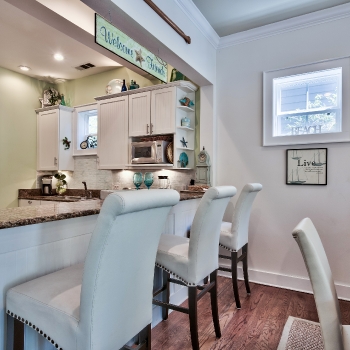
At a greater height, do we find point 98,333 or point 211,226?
point 211,226

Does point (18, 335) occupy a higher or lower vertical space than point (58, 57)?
lower

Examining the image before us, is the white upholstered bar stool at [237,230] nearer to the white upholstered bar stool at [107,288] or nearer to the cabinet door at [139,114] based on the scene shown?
the white upholstered bar stool at [107,288]

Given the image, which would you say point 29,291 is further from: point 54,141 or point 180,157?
point 54,141

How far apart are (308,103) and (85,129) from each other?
3.43 meters

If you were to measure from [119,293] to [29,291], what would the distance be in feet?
1.28

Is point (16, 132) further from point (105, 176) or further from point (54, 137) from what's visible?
point (105, 176)

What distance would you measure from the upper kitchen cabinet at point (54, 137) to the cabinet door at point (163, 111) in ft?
6.11

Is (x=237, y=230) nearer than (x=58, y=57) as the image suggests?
Yes

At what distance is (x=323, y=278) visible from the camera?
941 millimetres

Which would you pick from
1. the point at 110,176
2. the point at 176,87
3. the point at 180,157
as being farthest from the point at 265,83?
the point at 110,176

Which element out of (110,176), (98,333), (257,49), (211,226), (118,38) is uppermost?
(257,49)

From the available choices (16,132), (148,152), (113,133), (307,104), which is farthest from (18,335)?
(16,132)

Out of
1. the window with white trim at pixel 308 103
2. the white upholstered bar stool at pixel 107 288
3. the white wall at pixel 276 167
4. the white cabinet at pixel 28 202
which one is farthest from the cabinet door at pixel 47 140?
the white upholstered bar stool at pixel 107 288

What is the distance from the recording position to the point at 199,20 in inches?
111
